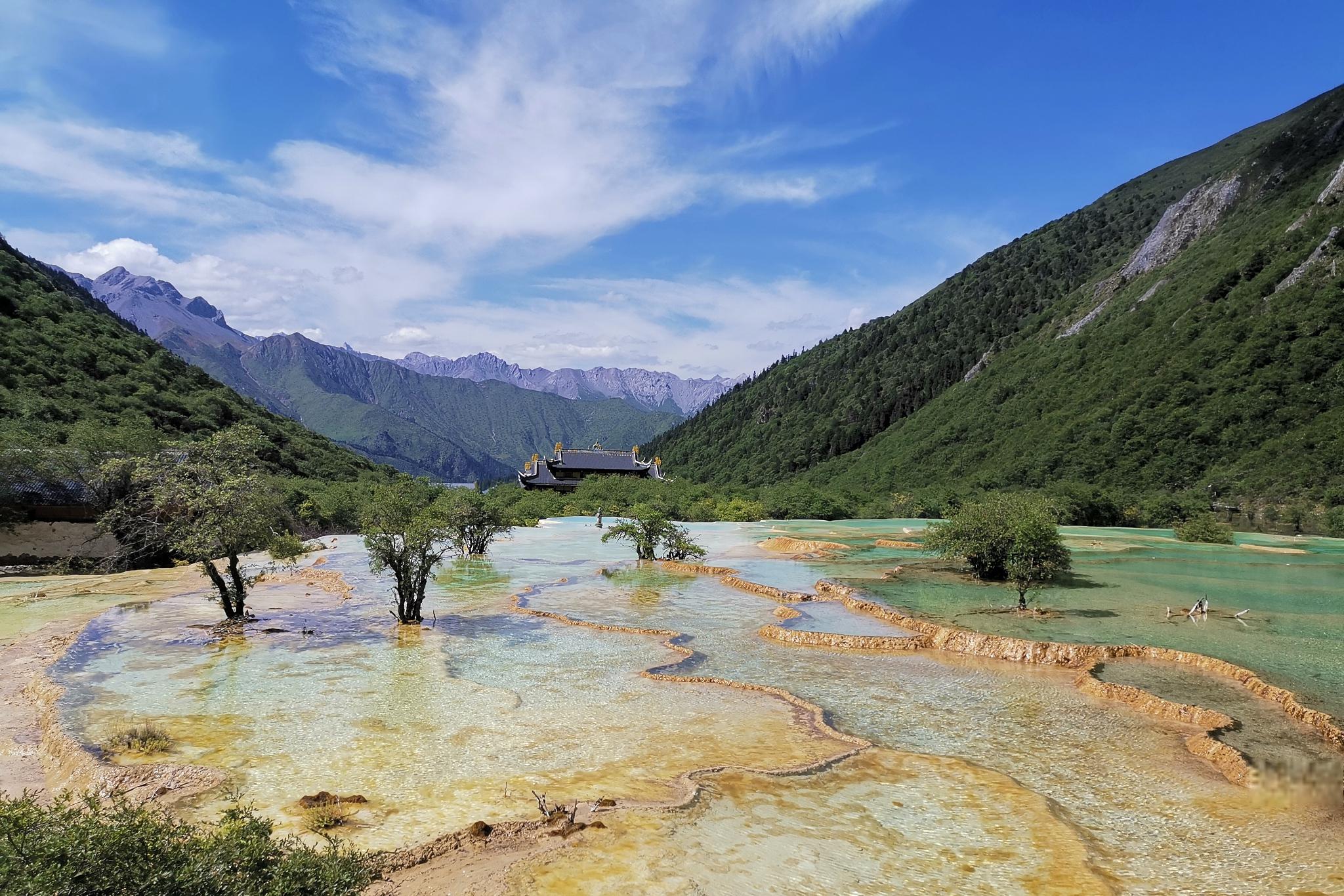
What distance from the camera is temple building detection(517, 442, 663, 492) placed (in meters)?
95.1

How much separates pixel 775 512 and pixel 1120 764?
72.0m

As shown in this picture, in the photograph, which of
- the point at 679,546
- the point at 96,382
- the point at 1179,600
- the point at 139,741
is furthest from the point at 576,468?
the point at 139,741

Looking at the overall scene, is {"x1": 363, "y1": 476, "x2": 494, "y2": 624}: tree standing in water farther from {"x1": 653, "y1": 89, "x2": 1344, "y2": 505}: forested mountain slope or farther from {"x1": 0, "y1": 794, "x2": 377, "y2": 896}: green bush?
{"x1": 653, "y1": 89, "x2": 1344, "y2": 505}: forested mountain slope

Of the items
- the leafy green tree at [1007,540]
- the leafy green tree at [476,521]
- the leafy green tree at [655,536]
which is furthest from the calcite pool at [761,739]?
the leafy green tree at [476,521]

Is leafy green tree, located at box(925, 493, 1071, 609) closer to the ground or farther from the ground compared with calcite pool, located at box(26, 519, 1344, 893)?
farther from the ground

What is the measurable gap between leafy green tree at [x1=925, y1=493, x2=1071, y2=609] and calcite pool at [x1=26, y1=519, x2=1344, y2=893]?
2403 mm

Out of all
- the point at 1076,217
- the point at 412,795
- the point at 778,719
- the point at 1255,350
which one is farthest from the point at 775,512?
the point at 1076,217

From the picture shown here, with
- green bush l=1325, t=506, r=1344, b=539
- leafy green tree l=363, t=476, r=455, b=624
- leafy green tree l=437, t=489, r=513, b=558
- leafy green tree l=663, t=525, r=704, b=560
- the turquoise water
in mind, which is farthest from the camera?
green bush l=1325, t=506, r=1344, b=539

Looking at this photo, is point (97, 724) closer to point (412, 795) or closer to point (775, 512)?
point (412, 795)

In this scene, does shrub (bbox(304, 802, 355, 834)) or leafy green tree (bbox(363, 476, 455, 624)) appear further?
leafy green tree (bbox(363, 476, 455, 624))

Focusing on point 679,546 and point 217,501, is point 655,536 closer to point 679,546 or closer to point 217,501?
point 679,546

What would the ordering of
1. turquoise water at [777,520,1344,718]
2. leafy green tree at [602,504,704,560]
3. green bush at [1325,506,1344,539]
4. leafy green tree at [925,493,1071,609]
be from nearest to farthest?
turquoise water at [777,520,1344,718], leafy green tree at [925,493,1071,609], leafy green tree at [602,504,704,560], green bush at [1325,506,1344,539]

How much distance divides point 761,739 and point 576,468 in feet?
289

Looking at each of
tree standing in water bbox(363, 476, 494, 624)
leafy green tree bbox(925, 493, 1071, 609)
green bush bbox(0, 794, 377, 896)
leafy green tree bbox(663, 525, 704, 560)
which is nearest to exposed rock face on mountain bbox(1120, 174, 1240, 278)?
leafy green tree bbox(925, 493, 1071, 609)
